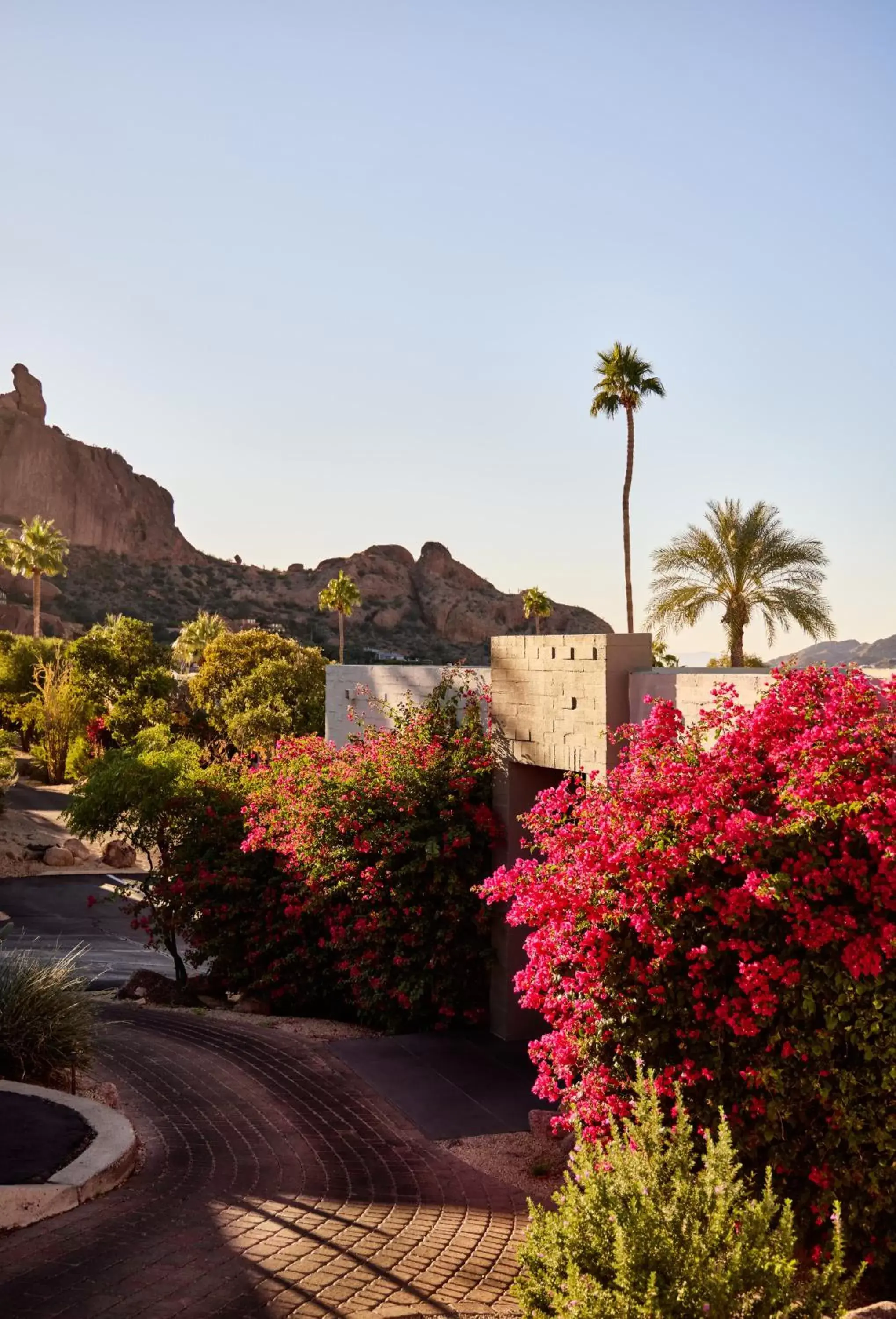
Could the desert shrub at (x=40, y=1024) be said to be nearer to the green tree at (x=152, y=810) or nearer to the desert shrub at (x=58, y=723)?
the green tree at (x=152, y=810)

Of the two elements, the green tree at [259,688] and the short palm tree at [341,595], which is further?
the short palm tree at [341,595]

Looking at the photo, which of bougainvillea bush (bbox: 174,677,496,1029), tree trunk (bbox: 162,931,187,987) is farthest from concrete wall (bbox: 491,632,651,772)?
tree trunk (bbox: 162,931,187,987)

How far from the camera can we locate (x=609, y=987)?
7.32 m

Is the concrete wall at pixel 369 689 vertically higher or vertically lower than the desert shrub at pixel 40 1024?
higher

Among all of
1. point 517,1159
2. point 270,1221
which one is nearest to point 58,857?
point 517,1159

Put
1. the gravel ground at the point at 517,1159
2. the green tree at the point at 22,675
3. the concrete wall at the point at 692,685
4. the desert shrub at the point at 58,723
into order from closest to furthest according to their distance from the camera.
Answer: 1. the gravel ground at the point at 517,1159
2. the concrete wall at the point at 692,685
3. the desert shrub at the point at 58,723
4. the green tree at the point at 22,675

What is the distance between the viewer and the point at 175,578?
130 m

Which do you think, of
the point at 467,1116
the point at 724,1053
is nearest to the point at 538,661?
the point at 467,1116

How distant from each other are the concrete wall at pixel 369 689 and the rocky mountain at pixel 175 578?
83.5 metres

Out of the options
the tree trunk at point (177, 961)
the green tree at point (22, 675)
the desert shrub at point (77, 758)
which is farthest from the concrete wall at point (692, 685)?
the green tree at point (22, 675)

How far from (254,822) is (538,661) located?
4840 mm

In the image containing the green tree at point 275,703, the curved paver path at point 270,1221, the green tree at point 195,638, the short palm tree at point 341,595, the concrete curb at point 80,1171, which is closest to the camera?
the curved paver path at point 270,1221

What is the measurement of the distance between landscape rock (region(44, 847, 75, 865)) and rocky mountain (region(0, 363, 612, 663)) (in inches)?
2549

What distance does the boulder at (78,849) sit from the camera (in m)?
34.9
